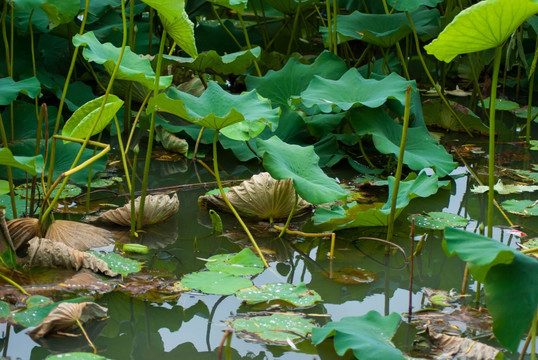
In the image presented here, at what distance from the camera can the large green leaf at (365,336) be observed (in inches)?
40.5

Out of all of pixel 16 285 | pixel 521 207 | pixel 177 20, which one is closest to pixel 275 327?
pixel 16 285

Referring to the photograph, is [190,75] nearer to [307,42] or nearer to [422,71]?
[307,42]

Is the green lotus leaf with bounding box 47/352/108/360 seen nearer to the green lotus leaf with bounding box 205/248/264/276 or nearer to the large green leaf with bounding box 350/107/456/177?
the green lotus leaf with bounding box 205/248/264/276

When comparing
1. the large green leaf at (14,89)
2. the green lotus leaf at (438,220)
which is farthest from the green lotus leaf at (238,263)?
the large green leaf at (14,89)

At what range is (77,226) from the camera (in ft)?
5.49

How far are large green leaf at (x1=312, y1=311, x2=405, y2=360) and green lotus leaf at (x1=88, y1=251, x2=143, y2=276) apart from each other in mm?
522

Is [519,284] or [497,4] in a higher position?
[497,4]

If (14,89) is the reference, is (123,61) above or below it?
above

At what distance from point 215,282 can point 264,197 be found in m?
0.43

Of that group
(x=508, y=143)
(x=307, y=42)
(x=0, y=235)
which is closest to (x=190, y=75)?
(x=307, y=42)

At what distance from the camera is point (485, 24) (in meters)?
1.22

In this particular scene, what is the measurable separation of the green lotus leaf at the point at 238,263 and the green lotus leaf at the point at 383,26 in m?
1.26

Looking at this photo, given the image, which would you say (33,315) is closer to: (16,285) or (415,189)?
(16,285)

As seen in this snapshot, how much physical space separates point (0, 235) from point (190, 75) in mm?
1733
